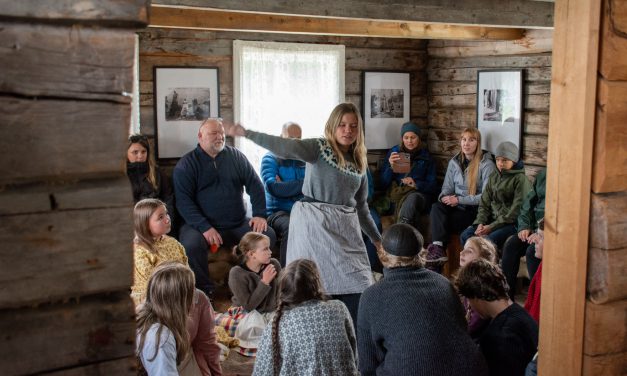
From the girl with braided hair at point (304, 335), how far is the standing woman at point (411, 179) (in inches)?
161

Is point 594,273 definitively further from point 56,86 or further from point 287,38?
point 287,38

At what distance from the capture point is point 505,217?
629cm

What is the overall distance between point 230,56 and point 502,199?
3.00m

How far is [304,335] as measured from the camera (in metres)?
3.13

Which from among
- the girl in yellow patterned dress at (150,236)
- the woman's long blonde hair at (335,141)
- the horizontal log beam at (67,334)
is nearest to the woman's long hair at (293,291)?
the woman's long blonde hair at (335,141)

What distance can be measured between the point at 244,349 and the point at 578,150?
3184mm

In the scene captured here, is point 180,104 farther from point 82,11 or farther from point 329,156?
point 82,11

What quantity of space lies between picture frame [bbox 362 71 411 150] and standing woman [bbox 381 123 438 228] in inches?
13.5

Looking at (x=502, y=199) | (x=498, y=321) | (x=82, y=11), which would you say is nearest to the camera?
(x=82, y=11)

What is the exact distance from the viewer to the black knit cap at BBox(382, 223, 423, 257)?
9.77ft

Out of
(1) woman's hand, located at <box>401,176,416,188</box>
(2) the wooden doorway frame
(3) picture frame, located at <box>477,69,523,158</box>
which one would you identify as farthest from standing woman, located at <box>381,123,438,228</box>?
(2) the wooden doorway frame

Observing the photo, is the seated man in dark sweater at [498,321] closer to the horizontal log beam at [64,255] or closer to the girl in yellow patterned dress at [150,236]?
the horizontal log beam at [64,255]

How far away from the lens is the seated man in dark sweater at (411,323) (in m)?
2.74

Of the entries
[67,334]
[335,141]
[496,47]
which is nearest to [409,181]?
[496,47]
